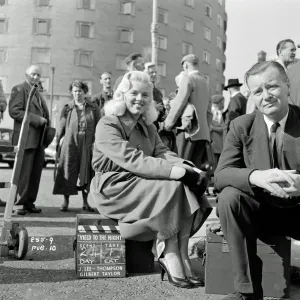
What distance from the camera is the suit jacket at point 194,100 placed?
258 inches

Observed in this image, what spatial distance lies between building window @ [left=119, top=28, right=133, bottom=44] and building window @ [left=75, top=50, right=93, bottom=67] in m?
3.04

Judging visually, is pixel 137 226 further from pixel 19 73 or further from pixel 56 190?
pixel 19 73

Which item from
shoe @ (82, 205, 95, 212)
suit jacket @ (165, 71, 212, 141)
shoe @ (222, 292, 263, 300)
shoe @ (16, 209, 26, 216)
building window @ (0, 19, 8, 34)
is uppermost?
building window @ (0, 19, 8, 34)

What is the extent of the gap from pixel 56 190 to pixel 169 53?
39.9 metres

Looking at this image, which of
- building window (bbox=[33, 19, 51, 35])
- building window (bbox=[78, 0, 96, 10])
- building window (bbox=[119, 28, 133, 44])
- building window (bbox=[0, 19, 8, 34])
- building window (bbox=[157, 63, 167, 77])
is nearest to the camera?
building window (bbox=[0, 19, 8, 34])

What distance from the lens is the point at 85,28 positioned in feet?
138

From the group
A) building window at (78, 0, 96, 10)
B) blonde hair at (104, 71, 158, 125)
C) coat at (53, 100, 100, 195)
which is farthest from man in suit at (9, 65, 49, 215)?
building window at (78, 0, 96, 10)

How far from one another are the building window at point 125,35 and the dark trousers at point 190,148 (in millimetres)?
37260

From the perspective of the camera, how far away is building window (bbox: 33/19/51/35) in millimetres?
41500

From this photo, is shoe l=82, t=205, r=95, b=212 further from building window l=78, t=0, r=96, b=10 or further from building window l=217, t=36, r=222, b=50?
building window l=217, t=36, r=222, b=50

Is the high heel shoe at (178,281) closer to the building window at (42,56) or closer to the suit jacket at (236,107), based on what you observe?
the suit jacket at (236,107)

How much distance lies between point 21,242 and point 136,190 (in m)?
1.07

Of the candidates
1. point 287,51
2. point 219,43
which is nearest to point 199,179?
point 287,51

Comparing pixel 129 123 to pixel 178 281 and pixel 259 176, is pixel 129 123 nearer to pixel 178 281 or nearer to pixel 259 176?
pixel 178 281
